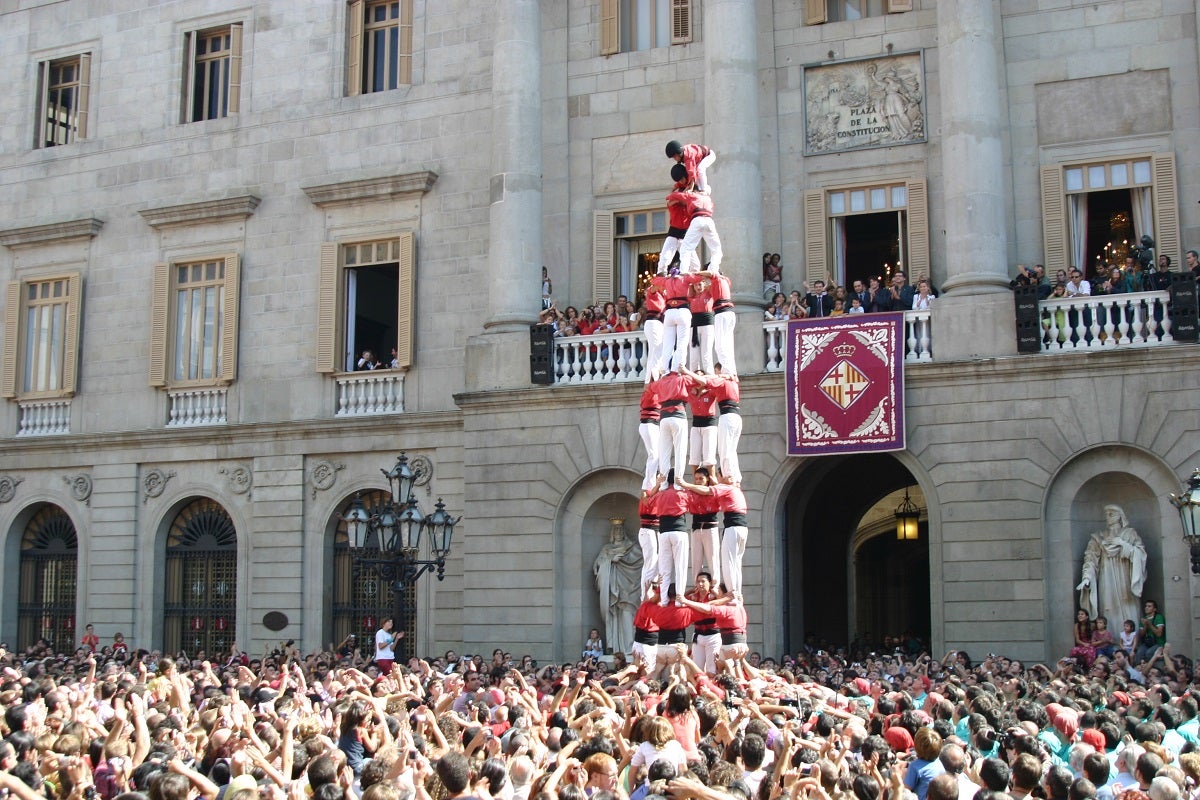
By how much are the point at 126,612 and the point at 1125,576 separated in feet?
73.1

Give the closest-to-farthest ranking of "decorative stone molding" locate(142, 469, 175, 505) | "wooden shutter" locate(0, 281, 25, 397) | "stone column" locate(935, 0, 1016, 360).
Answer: "stone column" locate(935, 0, 1016, 360) → "decorative stone molding" locate(142, 469, 175, 505) → "wooden shutter" locate(0, 281, 25, 397)

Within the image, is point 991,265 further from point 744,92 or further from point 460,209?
point 460,209

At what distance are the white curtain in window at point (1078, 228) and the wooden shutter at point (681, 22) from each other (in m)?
8.64

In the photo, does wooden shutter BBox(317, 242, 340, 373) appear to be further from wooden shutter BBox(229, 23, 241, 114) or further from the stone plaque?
the stone plaque

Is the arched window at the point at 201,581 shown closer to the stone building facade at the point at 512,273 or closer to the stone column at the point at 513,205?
the stone building facade at the point at 512,273

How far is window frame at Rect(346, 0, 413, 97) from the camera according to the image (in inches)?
1335

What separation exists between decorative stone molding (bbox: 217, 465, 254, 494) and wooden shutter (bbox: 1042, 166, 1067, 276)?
18.1 m

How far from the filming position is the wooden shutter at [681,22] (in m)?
31.2

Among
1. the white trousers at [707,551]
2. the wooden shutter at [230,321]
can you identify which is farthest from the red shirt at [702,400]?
the wooden shutter at [230,321]

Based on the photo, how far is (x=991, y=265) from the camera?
27.0m

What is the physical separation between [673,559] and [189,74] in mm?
22936

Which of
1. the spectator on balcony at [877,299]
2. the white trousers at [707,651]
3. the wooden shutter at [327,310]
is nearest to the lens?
the white trousers at [707,651]

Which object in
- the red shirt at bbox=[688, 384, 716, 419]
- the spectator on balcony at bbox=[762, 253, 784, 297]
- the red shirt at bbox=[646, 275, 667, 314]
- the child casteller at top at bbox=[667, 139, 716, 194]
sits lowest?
the red shirt at bbox=[688, 384, 716, 419]

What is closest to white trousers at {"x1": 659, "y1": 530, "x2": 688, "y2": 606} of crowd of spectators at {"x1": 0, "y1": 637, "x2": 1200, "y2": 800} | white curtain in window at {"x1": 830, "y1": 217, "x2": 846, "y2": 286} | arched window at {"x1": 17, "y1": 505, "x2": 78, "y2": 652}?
crowd of spectators at {"x1": 0, "y1": 637, "x2": 1200, "y2": 800}
